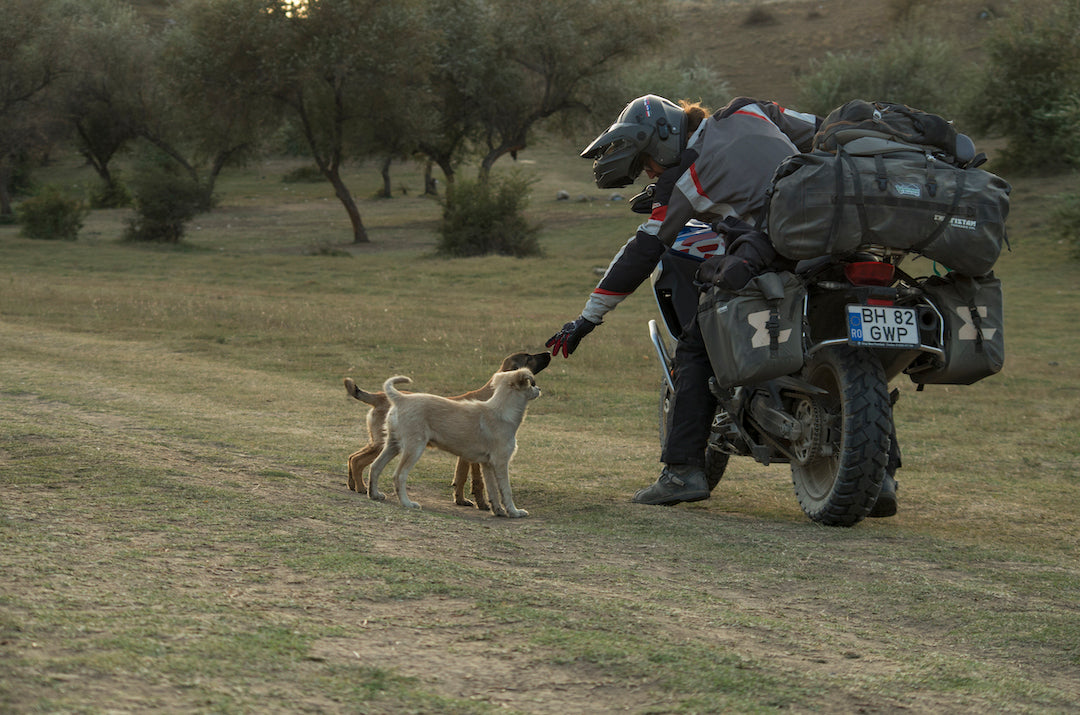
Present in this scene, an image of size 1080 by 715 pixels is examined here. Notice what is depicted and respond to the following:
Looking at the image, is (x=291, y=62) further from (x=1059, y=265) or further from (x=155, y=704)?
(x=155, y=704)

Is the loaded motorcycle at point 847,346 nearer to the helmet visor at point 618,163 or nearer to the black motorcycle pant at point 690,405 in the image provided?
the black motorcycle pant at point 690,405

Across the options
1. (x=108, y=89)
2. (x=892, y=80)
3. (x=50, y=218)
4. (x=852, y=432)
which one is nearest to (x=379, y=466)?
(x=852, y=432)

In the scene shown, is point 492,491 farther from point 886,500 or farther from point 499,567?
point 886,500

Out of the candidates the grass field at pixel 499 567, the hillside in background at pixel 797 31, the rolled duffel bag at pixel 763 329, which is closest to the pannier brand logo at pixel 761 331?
the rolled duffel bag at pixel 763 329

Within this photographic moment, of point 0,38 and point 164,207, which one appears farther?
point 0,38

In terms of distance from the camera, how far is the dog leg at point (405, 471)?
21.1ft

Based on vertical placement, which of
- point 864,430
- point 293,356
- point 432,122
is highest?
point 432,122

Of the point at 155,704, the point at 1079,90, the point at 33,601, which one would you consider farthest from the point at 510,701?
the point at 1079,90

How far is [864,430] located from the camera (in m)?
5.66

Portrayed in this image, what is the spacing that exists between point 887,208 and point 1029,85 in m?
38.1

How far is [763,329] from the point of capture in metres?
5.70

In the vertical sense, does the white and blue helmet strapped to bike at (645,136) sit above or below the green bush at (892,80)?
below

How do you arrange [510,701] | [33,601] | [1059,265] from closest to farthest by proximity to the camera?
[510,701]
[33,601]
[1059,265]

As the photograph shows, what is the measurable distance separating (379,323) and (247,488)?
11784 mm
